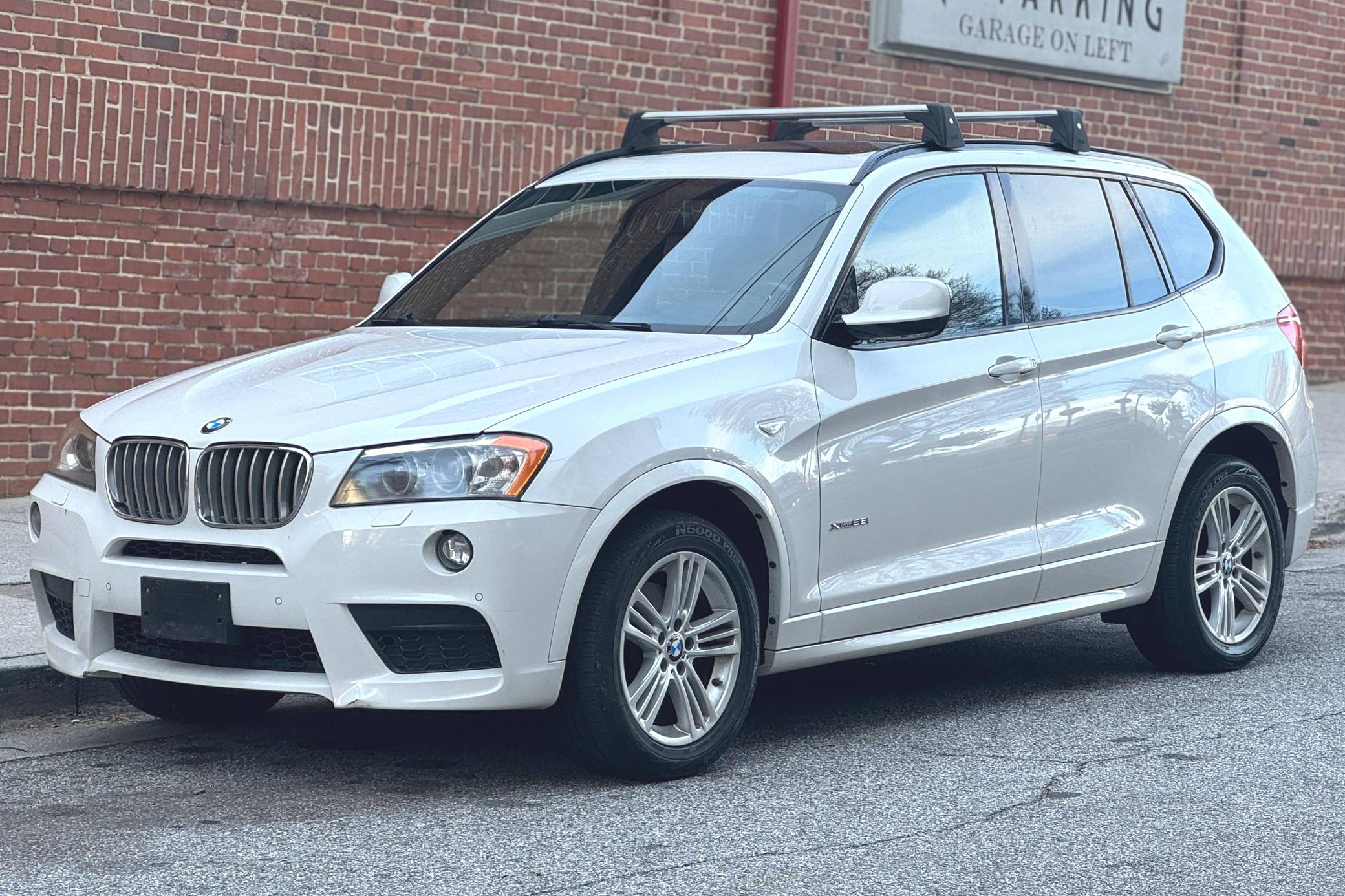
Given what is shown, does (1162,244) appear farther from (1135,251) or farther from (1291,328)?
(1291,328)

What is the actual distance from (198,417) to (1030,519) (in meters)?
2.71

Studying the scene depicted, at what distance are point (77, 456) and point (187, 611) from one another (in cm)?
79

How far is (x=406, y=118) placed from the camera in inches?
431

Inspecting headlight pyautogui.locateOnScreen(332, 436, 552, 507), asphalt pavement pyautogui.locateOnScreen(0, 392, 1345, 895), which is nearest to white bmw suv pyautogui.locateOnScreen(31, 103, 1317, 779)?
headlight pyautogui.locateOnScreen(332, 436, 552, 507)

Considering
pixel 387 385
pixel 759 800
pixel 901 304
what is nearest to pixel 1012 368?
pixel 901 304

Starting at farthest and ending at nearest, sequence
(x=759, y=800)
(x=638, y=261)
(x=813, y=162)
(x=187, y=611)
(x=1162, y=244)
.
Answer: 1. (x=1162, y=244)
2. (x=813, y=162)
3. (x=638, y=261)
4. (x=759, y=800)
5. (x=187, y=611)

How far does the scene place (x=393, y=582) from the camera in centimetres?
476

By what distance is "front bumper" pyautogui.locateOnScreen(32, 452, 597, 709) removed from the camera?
4.76m

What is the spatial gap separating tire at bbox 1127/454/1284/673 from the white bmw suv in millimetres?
15

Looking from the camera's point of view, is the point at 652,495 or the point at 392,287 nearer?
the point at 652,495

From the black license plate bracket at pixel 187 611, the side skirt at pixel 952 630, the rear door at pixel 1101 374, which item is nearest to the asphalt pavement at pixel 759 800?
the side skirt at pixel 952 630

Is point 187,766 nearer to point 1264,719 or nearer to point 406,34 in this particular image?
point 1264,719

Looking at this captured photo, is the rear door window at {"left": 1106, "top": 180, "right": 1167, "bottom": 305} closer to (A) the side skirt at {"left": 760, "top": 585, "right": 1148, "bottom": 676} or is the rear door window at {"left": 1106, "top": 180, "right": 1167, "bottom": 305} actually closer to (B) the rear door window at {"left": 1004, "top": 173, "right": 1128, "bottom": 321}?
(B) the rear door window at {"left": 1004, "top": 173, "right": 1128, "bottom": 321}

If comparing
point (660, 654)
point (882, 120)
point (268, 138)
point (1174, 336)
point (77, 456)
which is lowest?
point (660, 654)
